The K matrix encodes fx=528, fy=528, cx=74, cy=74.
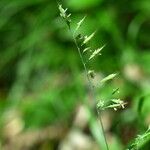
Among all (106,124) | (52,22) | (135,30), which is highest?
(52,22)

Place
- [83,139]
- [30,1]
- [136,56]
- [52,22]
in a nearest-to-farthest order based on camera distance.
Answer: [83,139] < [136,56] < [52,22] < [30,1]

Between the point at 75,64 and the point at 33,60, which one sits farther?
the point at 33,60

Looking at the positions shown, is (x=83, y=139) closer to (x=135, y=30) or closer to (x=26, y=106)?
(x=26, y=106)

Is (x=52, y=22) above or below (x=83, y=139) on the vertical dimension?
above

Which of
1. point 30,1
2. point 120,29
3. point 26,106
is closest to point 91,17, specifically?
point 120,29

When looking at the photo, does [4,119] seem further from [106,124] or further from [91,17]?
[91,17]

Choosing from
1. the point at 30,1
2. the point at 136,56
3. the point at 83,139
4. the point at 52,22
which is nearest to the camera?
the point at 83,139
